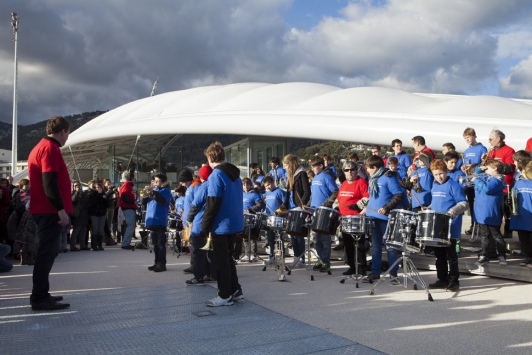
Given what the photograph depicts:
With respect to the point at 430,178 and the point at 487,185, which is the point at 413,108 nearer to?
the point at 430,178

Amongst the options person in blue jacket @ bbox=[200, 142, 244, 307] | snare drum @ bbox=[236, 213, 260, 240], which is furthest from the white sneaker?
snare drum @ bbox=[236, 213, 260, 240]

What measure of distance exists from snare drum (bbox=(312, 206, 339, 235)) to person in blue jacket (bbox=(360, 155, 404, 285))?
1.42 feet

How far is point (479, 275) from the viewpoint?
7.36m

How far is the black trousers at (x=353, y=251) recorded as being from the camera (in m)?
7.41

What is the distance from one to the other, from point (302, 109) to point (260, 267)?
9.07 metres

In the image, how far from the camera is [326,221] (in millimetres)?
7082

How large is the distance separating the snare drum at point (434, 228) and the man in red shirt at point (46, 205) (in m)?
4.10

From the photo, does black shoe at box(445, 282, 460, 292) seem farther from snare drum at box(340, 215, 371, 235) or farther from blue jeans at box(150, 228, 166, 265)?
blue jeans at box(150, 228, 166, 265)

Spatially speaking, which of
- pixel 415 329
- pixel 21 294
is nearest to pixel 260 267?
pixel 21 294

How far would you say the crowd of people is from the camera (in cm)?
544

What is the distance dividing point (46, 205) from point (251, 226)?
12.7 feet

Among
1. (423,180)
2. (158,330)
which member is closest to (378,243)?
(423,180)

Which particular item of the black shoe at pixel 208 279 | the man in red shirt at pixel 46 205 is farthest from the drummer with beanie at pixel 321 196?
the man in red shirt at pixel 46 205

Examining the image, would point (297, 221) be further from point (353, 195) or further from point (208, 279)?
point (208, 279)
